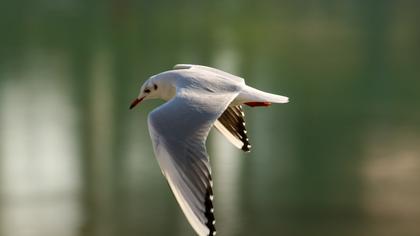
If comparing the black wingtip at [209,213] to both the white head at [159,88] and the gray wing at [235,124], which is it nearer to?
the white head at [159,88]

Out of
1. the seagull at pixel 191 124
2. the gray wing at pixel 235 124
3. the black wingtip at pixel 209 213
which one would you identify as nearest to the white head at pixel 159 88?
the seagull at pixel 191 124

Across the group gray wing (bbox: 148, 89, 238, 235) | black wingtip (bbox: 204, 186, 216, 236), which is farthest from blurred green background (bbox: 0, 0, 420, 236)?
black wingtip (bbox: 204, 186, 216, 236)

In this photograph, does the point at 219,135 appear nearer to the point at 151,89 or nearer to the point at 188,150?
the point at 151,89

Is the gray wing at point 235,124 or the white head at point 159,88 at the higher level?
the white head at point 159,88

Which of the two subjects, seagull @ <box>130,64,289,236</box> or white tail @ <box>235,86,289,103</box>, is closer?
seagull @ <box>130,64,289,236</box>

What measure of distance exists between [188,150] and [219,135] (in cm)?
589

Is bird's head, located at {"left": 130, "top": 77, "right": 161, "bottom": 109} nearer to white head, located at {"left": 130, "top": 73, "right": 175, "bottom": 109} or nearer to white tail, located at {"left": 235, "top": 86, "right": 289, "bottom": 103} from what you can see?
white head, located at {"left": 130, "top": 73, "right": 175, "bottom": 109}

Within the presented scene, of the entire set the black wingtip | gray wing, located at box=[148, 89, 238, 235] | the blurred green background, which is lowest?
the blurred green background

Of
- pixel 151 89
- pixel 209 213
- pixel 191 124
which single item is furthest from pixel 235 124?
pixel 209 213

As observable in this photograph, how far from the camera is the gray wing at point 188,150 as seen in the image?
2.05m

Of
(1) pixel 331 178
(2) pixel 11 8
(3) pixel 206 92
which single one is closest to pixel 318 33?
(2) pixel 11 8

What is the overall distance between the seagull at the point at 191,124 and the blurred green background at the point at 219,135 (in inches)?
127

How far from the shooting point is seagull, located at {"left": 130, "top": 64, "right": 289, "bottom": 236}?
6.79ft

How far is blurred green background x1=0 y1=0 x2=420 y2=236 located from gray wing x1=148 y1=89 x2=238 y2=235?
3.46 metres
